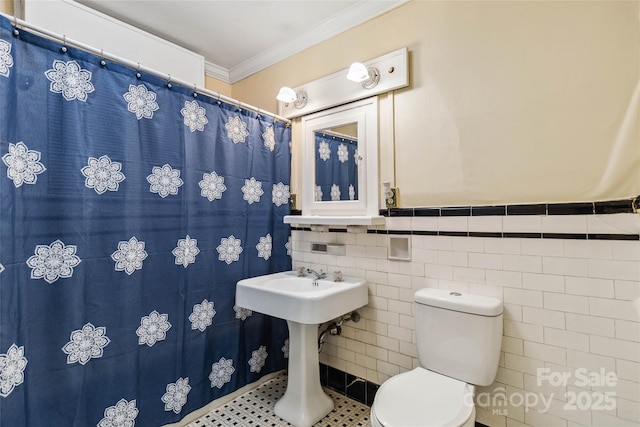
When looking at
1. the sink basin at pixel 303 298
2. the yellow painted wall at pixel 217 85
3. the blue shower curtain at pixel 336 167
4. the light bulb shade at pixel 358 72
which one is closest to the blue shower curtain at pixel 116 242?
the sink basin at pixel 303 298

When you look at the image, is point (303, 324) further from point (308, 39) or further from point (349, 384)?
point (308, 39)

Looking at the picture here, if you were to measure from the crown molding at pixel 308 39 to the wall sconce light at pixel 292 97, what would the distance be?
0.35 m

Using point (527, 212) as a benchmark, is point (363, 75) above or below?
above

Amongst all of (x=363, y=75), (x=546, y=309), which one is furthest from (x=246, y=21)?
(x=546, y=309)

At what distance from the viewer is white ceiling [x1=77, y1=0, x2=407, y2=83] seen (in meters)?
1.91

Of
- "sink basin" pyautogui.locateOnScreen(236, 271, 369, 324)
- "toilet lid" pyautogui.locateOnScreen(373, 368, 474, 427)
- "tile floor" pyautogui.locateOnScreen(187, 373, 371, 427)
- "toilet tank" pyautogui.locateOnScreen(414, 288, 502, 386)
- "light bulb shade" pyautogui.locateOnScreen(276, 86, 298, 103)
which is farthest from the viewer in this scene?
"light bulb shade" pyautogui.locateOnScreen(276, 86, 298, 103)

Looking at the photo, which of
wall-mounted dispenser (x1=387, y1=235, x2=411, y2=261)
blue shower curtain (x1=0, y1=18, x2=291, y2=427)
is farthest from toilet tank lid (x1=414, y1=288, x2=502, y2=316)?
blue shower curtain (x1=0, y1=18, x2=291, y2=427)

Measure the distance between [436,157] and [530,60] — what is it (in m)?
0.58

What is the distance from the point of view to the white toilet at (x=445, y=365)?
1.18 metres

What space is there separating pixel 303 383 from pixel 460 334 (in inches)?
37.2

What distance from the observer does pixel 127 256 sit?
155 centimetres

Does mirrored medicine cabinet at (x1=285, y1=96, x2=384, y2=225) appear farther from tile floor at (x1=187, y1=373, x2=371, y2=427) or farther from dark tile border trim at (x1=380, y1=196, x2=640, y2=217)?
tile floor at (x1=187, y1=373, x2=371, y2=427)

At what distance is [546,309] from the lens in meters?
1.38

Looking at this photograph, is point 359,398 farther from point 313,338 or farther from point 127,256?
point 127,256
